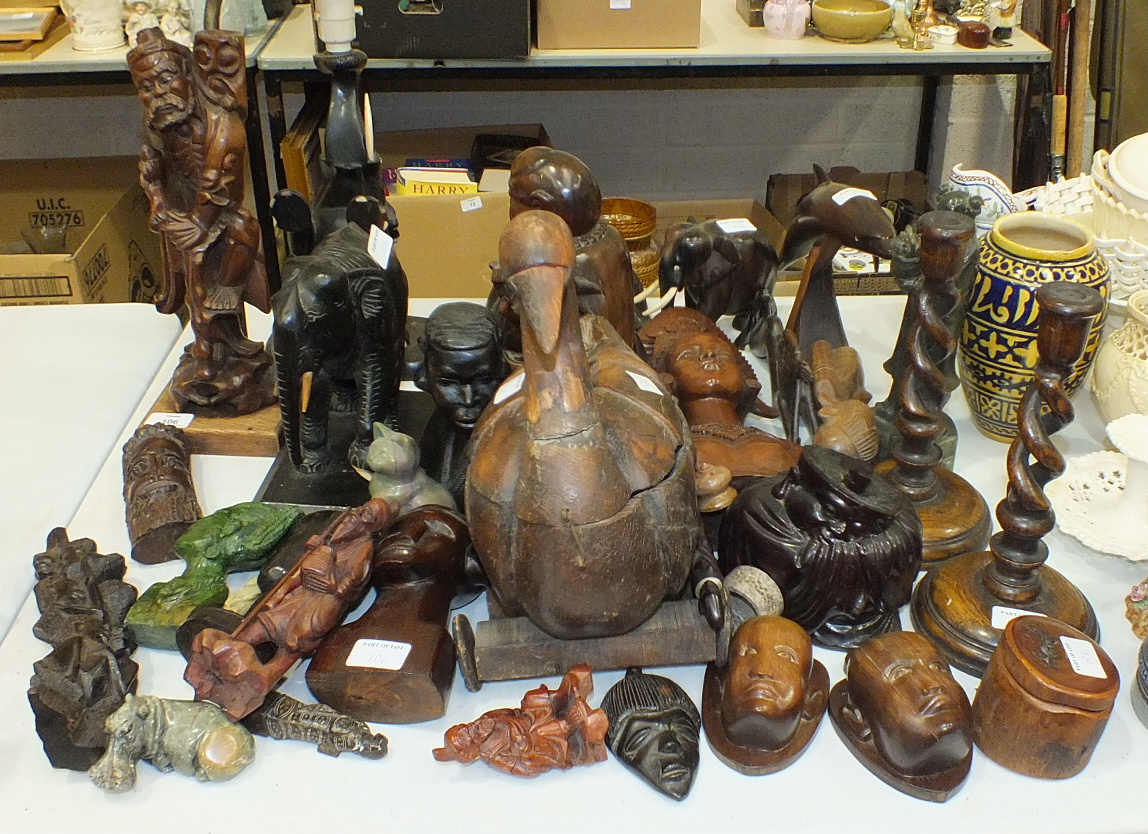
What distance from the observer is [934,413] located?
1.57 metres

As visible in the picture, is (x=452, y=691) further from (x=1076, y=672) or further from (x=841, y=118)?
(x=841, y=118)

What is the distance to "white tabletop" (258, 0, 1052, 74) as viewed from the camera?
2691 millimetres

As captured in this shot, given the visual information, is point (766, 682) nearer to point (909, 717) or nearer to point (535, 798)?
point (909, 717)

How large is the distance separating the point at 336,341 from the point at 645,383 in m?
0.57

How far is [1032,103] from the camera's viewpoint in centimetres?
299

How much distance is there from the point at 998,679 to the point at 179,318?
1.87 m

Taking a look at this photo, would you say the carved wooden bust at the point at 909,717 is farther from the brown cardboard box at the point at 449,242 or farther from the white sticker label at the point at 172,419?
the brown cardboard box at the point at 449,242

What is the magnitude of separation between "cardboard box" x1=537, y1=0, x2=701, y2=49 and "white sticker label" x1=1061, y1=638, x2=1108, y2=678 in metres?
1.95

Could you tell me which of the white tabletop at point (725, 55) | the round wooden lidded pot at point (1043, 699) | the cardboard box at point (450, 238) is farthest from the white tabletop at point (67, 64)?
the round wooden lidded pot at point (1043, 699)

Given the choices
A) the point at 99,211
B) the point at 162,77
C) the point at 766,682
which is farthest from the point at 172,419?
the point at 99,211

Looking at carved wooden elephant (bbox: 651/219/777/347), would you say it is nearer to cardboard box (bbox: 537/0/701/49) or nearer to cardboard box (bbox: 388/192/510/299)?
cardboard box (bbox: 388/192/510/299)

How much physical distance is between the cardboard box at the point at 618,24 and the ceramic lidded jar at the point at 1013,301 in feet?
3.87

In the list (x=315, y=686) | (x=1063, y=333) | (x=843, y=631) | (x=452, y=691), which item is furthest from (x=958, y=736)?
(x=315, y=686)

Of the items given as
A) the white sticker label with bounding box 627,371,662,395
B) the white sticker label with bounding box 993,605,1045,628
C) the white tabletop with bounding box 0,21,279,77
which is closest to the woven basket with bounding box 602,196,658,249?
the white tabletop with bounding box 0,21,279,77
